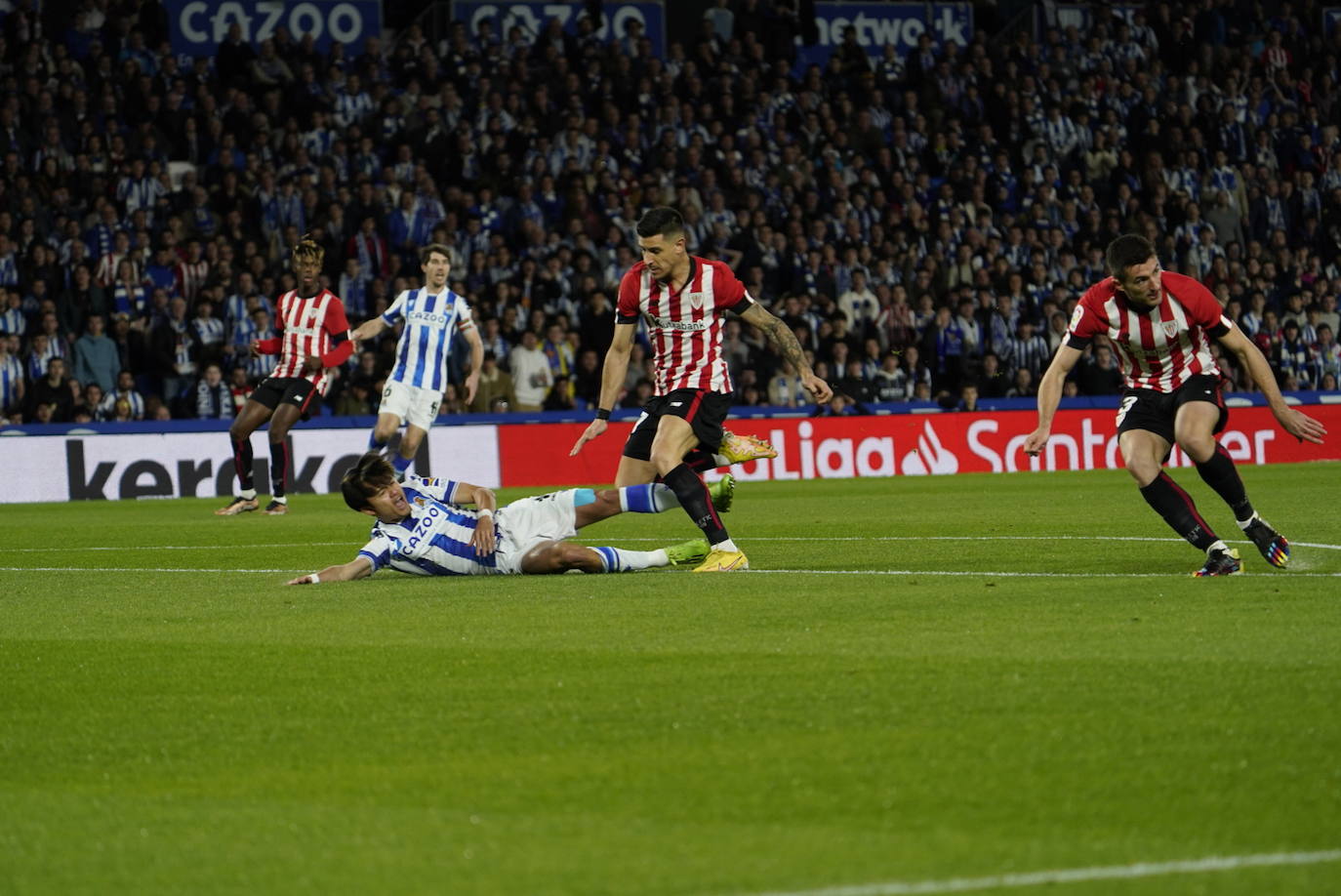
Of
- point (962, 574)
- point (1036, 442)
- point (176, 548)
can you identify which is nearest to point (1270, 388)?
point (1036, 442)

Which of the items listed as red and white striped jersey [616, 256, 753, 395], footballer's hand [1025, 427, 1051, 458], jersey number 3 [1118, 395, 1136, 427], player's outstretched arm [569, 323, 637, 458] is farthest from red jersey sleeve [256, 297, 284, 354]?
footballer's hand [1025, 427, 1051, 458]

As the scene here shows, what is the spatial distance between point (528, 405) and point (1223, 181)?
12897mm

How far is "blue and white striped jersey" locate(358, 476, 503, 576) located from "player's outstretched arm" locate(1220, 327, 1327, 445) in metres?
3.98

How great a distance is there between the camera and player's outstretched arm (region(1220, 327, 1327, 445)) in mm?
9562

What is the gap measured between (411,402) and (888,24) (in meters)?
18.5

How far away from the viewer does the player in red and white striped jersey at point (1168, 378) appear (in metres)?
9.77

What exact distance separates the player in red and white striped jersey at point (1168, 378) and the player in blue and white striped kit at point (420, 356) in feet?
28.8

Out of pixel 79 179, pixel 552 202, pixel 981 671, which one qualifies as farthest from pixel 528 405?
pixel 981 671

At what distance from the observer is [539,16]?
31094 mm

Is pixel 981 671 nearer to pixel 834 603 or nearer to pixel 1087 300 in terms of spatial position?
pixel 834 603

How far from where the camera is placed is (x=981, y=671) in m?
6.64

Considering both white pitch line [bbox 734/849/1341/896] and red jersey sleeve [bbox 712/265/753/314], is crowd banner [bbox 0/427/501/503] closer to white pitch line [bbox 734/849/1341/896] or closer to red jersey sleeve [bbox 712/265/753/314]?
red jersey sleeve [bbox 712/265/753/314]

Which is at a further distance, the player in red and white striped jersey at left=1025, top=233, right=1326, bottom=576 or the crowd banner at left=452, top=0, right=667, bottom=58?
the crowd banner at left=452, top=0, right=667, bottom=58

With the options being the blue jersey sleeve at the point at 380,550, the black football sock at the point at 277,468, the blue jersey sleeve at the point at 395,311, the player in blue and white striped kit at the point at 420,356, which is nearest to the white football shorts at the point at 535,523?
the blue jersey sleeve at the point at 380,550
